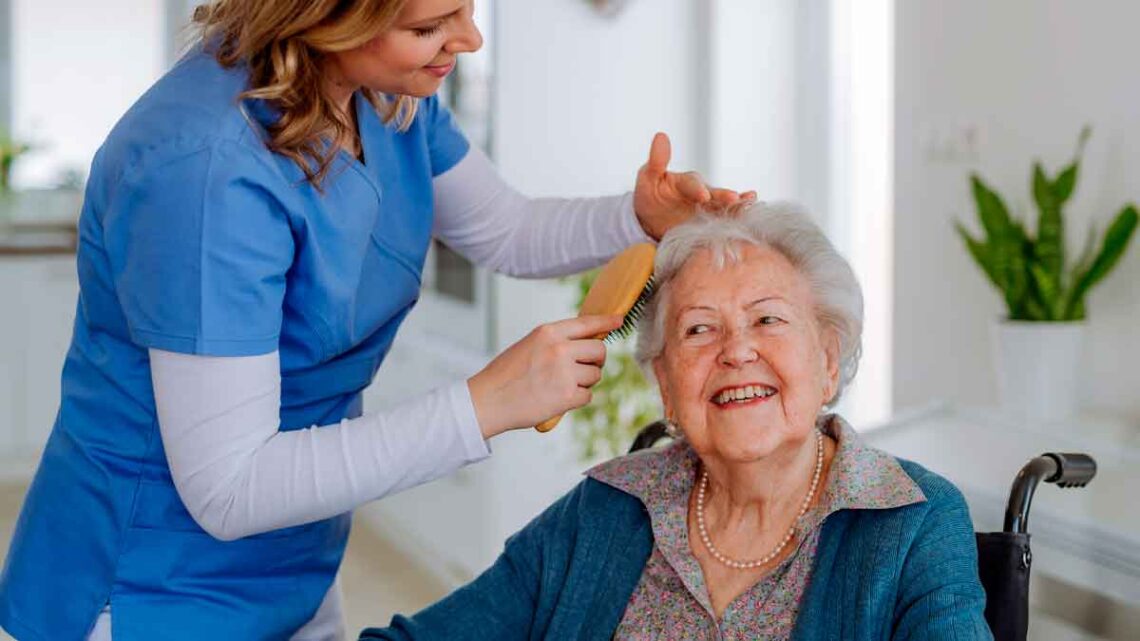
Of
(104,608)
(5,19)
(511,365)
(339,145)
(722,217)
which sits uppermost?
(5,19)

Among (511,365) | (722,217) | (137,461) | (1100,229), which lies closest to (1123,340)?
(1100,229)

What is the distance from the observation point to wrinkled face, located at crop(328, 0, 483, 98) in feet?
4.41

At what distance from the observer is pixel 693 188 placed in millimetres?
1679

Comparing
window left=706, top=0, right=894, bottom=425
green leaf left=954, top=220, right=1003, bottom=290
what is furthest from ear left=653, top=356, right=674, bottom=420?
window left=706, top=0, right=894, bottom=425

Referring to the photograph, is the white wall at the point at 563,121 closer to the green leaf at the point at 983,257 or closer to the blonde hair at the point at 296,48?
the green leaf at the point at 983,257

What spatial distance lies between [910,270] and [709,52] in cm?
85

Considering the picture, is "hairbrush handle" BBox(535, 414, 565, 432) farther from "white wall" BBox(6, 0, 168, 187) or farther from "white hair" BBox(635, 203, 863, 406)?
"white wall" BBox(6, 0, 168, 187)

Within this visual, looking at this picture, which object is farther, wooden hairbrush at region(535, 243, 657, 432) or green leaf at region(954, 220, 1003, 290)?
green leaf at region(954, 220, 1003, 290)

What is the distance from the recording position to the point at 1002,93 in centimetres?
299

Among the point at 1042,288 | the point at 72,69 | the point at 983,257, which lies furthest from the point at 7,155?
the point at 1042,288

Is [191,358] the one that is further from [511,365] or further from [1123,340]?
[1123,340]

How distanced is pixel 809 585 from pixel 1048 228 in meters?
1.38

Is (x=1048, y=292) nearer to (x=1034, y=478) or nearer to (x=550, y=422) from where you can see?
(x=1034, y=478)

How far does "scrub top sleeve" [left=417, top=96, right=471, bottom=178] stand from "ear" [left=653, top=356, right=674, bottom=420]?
377 millimetres
